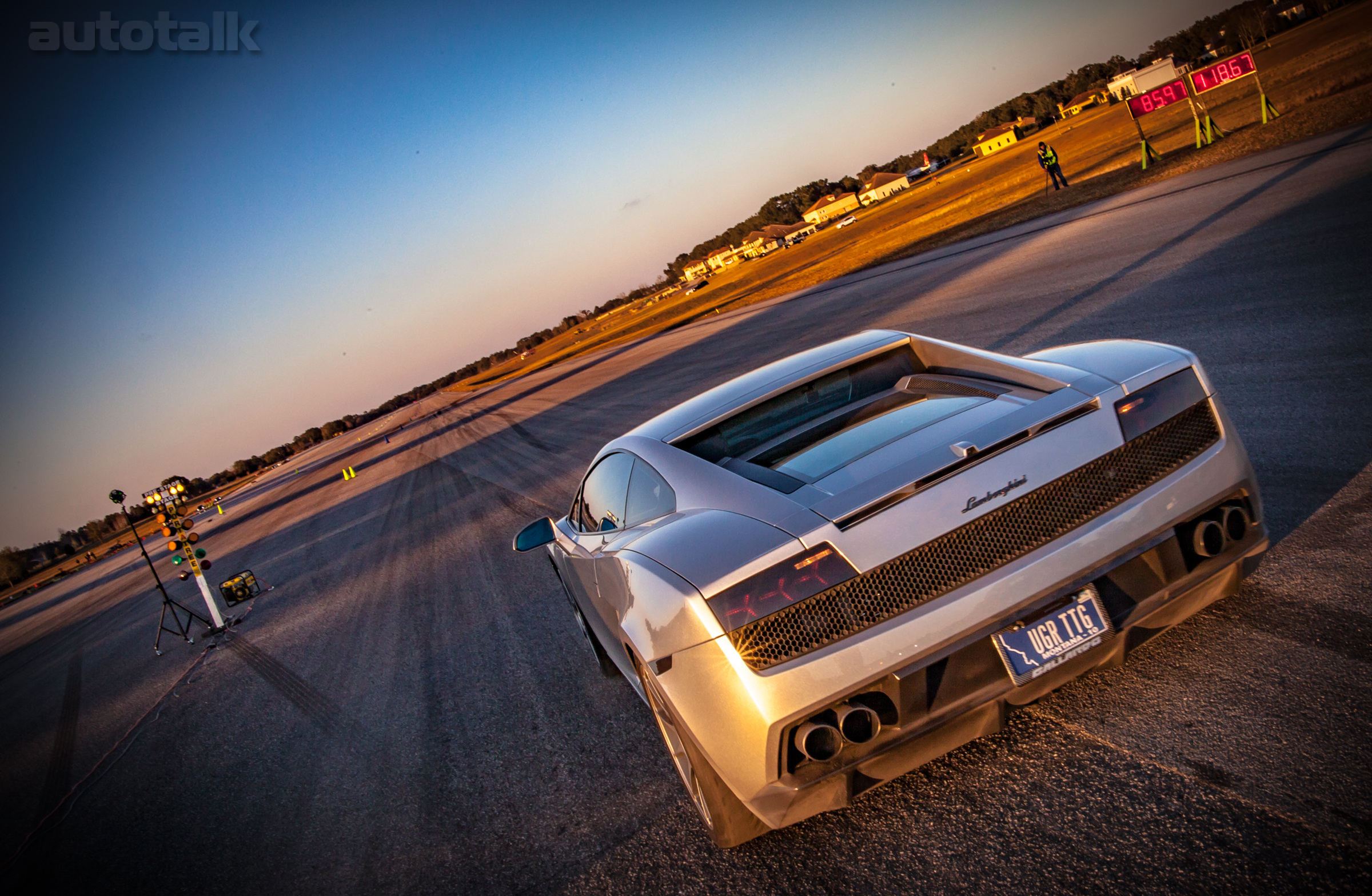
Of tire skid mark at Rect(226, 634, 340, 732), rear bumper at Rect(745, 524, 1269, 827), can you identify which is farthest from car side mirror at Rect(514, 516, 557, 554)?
rear bumper at Rect(745, 524, 1269, 827)

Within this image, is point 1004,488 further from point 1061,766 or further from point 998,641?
point 1061,766

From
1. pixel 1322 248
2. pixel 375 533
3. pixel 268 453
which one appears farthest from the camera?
pixel 268 453

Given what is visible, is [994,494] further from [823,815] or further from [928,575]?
[823,815]

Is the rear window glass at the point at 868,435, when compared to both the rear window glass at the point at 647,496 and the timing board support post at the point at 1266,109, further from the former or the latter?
the timing board support post at the point at 1266,109

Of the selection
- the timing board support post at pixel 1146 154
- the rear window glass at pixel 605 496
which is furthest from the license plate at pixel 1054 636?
the timing board support post at pixel 1146 154

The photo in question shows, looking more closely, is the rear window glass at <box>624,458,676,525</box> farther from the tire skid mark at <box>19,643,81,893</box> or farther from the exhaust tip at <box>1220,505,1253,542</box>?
the tire skid mark at <box>19,643,81,893</box>

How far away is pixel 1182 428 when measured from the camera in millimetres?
2703

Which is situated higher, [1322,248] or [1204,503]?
[1204,503]

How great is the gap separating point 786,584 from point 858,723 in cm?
47

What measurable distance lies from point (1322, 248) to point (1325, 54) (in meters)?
28.9

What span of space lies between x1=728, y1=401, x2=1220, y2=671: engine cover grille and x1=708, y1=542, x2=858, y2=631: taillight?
0.03 meters

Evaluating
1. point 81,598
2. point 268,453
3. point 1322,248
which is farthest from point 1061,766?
point 268,453

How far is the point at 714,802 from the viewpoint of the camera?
2760 mm

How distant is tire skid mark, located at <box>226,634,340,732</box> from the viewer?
6168mm
